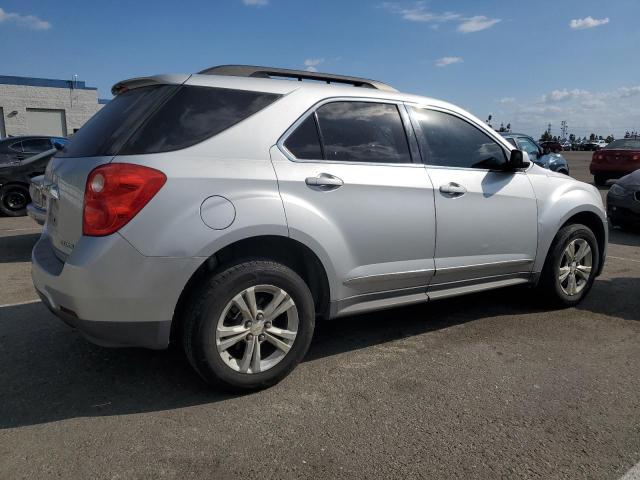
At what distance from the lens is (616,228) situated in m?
9.62

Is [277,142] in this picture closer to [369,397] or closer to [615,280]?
[369,397]

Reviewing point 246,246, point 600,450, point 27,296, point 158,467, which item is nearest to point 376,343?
point 246,246

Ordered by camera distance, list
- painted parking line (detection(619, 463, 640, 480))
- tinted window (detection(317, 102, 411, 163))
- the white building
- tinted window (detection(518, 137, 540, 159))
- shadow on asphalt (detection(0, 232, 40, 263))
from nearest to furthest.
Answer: painted parking line (detection(619, 463, 640, 480)) < tinted window (detection(317, 102, 411, 163)) < shadow on asphalt (detection(0, 232, 40, 263)) < tinted window (detection(518, 137, 540, 159)) < the white building

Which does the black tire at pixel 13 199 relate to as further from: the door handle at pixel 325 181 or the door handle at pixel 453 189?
the door handle at pixel 453 189

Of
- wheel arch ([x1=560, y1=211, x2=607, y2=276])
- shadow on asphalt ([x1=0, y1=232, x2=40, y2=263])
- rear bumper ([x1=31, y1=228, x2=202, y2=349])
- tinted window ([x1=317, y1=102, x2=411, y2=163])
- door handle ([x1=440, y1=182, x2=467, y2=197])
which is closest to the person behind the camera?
rear bumper ([x1=31, y1=228, x2=202, y2=349])

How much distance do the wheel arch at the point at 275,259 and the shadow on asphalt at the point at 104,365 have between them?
38 cm

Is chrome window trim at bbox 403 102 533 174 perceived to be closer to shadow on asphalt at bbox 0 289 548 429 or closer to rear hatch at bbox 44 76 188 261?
shadow on asphalt at bbox 0 289 548 429

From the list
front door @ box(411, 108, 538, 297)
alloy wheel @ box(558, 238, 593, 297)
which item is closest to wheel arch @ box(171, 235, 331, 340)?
front door @ box(411, 108, 538, 297)

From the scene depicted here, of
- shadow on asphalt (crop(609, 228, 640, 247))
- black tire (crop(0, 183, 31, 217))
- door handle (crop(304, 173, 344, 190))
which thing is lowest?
shadow on asphalt (crop(609, 228, 640, 247))

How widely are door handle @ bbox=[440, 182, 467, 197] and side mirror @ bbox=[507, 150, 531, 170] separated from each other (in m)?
0.59

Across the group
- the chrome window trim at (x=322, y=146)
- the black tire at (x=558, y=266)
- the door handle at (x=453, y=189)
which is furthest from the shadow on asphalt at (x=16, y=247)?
A: the black tire at (x=558, y=266)

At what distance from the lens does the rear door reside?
3.13 metres

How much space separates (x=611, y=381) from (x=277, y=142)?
8.34 ft

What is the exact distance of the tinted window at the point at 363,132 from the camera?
11.0ft
